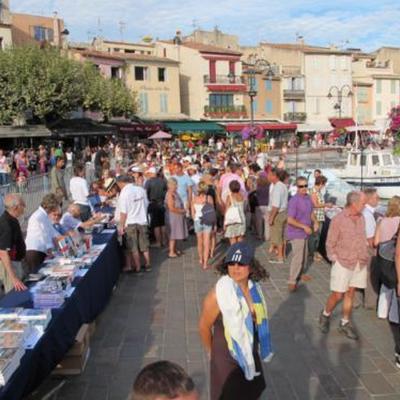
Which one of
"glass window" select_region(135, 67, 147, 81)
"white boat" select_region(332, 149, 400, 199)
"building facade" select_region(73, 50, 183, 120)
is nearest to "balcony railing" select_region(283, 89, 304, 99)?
"building facade" select_region(73, 50, 183, 120)

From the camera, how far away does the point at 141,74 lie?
158ft

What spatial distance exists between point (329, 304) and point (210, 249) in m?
4.06

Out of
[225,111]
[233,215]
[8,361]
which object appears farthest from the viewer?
[225,111]

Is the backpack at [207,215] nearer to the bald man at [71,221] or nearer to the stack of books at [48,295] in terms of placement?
the bald man at [71,221]

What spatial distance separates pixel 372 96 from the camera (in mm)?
65500

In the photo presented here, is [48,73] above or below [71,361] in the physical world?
above

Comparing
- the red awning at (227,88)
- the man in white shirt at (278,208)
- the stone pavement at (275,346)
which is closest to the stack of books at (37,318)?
the stone pavement at (275,346)

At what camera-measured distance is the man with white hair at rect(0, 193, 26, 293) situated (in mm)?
5434

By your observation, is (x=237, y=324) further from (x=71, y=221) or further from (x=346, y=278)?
(x=71, y=221)

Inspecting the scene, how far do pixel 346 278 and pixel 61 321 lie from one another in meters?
3.09

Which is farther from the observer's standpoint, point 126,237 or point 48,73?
point 48,73

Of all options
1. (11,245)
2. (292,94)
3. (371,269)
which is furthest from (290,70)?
(11,245)

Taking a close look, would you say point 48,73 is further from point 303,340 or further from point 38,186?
point 303,340

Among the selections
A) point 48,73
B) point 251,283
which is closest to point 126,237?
point 251,283
